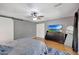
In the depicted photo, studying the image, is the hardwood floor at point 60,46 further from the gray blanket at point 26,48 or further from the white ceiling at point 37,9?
the white ceiling at point 37,9

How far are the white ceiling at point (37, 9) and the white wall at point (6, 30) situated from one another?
0.25ft

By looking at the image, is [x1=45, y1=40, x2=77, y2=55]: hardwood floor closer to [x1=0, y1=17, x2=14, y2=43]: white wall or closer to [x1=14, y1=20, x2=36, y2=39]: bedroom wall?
[x1=14, y1=20, x2=36, y2=39]: bedroom wall

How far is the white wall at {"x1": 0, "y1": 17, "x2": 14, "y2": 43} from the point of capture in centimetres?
121

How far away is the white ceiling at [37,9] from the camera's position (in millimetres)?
1203

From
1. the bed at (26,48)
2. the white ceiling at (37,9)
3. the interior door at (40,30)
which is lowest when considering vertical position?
the bed at (26,48)

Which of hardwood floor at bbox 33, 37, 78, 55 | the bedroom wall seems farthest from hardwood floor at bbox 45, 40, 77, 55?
the bedroom wall

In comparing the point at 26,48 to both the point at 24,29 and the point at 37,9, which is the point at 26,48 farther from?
the point at 37,9

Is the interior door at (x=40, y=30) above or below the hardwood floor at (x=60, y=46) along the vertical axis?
above

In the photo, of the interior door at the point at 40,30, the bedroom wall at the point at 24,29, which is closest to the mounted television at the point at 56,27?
the interior door at the point at 40,30

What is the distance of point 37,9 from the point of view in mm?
1212

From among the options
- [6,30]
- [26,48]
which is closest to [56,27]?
[26,48]

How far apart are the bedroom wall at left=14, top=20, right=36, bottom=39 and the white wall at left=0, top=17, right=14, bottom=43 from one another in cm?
4
